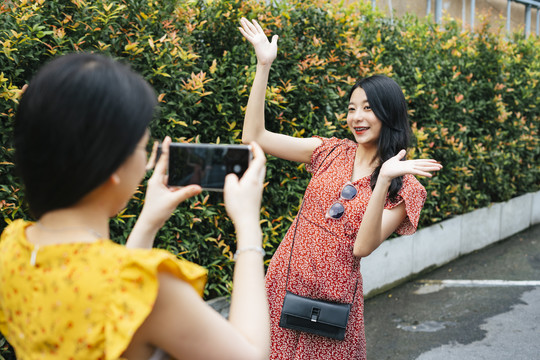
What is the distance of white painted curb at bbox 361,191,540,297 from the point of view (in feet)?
16.8

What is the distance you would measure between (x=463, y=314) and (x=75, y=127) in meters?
4.52

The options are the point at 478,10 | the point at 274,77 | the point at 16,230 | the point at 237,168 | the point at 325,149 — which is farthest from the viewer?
the point at 478,10

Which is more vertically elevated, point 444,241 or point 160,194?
point 160,194

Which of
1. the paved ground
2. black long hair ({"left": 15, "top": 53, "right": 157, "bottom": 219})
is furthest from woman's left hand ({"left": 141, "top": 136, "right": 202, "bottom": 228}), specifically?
the paved ground

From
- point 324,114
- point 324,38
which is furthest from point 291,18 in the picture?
point 324,114

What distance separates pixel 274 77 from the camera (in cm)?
386

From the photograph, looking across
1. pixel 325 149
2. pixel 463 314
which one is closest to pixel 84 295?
pixel 325 149

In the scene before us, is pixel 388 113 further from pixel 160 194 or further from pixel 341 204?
pixel 160 194

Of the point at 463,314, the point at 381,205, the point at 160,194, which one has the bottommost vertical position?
the point at 463,314

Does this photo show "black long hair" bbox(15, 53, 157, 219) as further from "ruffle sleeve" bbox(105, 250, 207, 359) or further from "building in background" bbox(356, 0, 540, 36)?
"building in background" bbox(356, 0, 540, 36)

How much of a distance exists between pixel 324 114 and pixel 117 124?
10.8 ft

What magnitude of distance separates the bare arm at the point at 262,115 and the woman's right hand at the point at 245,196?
1.22 metres

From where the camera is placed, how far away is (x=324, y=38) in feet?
14.2

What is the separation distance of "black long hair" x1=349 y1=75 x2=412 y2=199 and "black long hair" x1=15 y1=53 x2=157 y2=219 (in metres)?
1.73
